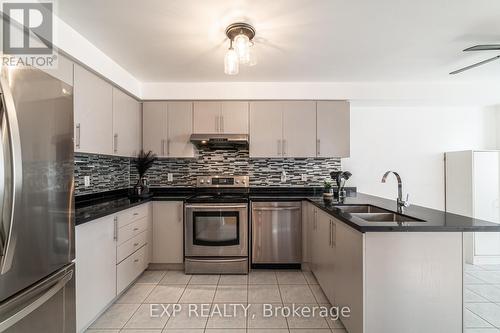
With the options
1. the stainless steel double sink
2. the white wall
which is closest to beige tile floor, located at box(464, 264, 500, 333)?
the stainless steel double sink

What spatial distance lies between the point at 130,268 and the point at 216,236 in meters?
0.95

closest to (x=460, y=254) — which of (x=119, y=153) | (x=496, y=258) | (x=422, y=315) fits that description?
(x=422, y=315)

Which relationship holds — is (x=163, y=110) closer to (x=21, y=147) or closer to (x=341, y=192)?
(x=21, y=147)

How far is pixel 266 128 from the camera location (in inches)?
124

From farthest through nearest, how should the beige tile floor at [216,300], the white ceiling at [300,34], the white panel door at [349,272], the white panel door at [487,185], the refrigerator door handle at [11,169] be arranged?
the white panel door at [487,185] → the beige tile floor at [216,300] → the white ceiling at [300,34] → the white panel door at [349,272] → the refrigerator door handle at [11,169]

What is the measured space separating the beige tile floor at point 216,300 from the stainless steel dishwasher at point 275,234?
0.18 meters

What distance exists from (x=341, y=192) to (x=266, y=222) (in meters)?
0.98

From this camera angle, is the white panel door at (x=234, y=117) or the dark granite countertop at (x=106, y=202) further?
the white panel door at (x=234, y=117)

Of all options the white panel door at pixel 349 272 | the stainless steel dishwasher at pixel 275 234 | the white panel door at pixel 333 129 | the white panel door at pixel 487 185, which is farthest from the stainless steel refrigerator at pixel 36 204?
the white panel door at pixel 487 185

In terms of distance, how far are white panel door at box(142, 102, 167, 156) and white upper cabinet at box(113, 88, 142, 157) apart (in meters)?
0.07

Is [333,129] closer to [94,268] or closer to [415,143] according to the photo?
[415,143]

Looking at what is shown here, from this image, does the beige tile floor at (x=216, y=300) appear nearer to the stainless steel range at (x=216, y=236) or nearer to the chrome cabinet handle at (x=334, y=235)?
the stainless steel range at (x=216, y=236)

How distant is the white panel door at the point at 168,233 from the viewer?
2.89 meters

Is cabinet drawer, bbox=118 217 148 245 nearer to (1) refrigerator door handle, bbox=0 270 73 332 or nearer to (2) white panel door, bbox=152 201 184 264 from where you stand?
(2) white panel door, bbox=152 201 184 264
